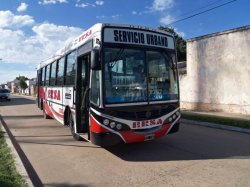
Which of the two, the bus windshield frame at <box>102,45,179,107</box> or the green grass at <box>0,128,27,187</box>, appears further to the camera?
the bus windshield frame at <box>102,45,179,107</box>

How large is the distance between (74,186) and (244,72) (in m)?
12.0

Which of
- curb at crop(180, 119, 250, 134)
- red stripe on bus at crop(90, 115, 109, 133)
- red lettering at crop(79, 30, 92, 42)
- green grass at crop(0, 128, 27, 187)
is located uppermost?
red lettering at crop(79, 30, 92, 42)

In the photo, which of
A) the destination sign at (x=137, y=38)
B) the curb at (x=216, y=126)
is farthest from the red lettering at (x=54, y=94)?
the curb at (x=216, y=126)

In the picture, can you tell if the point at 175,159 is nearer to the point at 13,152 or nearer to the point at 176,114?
the point at 176,114

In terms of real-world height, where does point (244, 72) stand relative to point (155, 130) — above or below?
above

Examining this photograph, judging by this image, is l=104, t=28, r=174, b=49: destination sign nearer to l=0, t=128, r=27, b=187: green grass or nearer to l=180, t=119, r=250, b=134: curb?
l=0, t=128, r=27, b=187: green grass

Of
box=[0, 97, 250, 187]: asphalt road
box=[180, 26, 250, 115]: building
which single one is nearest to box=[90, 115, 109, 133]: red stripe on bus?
box=[0, 97, 250, 187]: asphalt road

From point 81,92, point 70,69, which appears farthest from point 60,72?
point 81,92

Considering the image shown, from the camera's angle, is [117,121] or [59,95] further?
[59,95]

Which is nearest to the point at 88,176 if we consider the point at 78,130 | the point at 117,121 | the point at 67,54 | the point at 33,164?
the point at 117,121

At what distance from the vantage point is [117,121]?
255 inches

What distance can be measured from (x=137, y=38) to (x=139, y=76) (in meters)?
0.91

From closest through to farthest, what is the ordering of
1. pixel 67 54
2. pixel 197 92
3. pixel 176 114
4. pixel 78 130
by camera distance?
pixel 176 114, pixel 78 130, pixel 67 54, pixel 197 92

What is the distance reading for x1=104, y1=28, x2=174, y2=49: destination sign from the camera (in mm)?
6602
